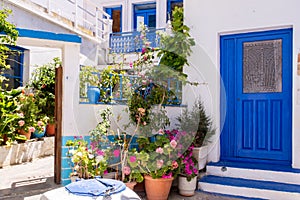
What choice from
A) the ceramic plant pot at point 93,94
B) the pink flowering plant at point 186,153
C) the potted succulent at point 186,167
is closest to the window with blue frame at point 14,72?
the ceramic plant pot at point 93,94

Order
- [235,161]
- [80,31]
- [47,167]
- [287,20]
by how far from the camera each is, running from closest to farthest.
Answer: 1. [287,20]
2. [235,161]
3. [47,167]
4. [80,31]

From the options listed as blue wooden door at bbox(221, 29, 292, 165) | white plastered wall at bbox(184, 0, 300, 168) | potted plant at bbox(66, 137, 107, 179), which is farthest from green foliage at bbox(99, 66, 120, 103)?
blue wooden door at bbox(221, 29, 292, 165)

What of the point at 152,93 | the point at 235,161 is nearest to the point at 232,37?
the point at 152,93

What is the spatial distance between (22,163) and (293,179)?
5.71m

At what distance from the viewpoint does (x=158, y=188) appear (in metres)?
4.56

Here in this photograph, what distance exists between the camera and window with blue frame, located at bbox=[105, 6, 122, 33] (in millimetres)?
12391

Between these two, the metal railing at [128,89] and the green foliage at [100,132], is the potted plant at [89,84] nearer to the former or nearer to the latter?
the metal railing at [128,89]

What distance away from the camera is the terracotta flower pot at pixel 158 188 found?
4.57 metres

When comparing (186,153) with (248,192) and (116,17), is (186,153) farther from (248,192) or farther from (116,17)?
(116,17)

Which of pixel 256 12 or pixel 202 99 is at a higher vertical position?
pixel 256 12

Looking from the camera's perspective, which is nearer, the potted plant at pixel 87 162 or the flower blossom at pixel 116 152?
the potted plant at pixel 87 162

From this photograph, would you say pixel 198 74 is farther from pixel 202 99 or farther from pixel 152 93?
pixel 152 93

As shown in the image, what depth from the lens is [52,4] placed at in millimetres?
9312

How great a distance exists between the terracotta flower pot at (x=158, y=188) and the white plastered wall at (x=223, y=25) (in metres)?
1.29
